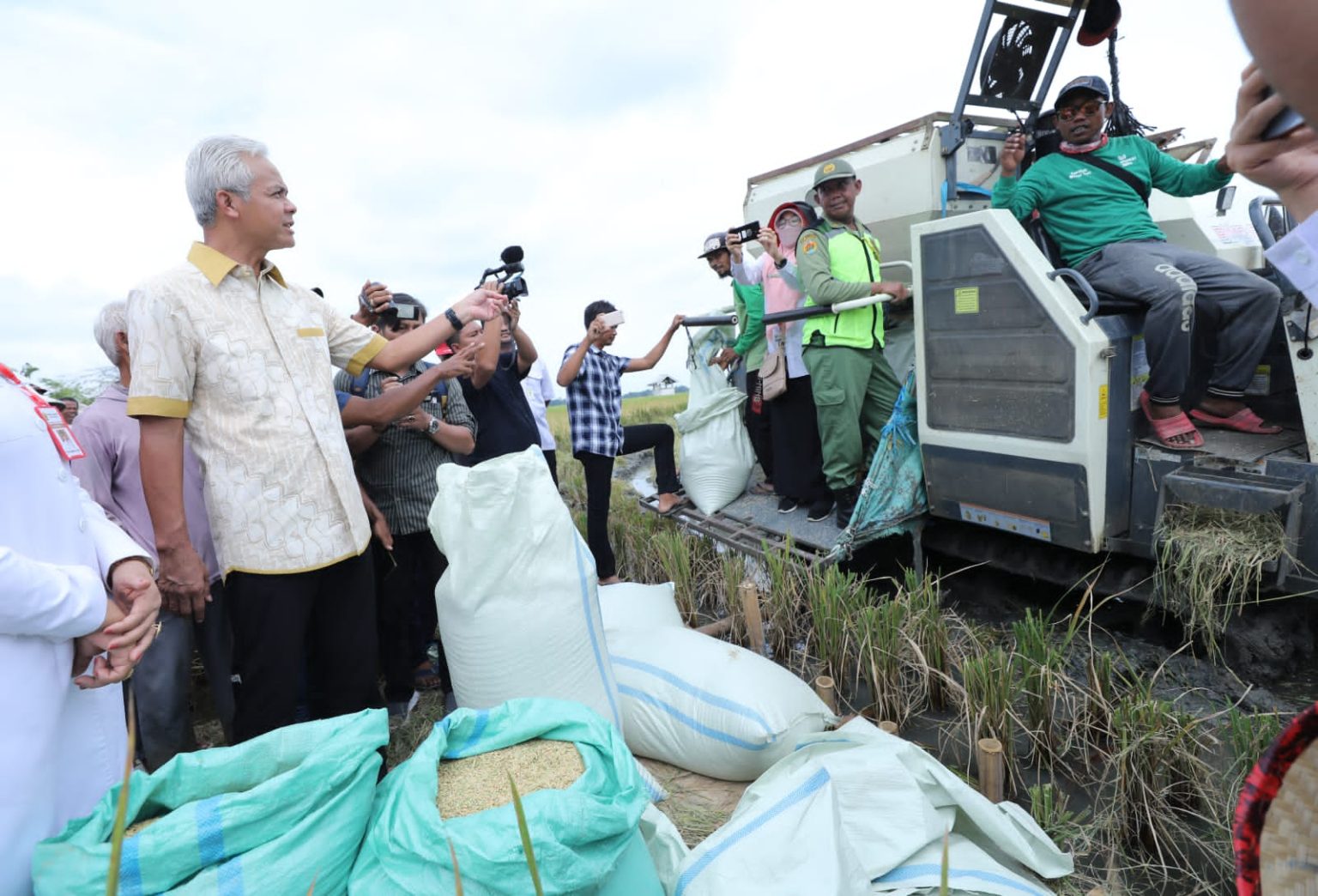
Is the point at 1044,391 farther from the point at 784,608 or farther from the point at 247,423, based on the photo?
the point at 247,423

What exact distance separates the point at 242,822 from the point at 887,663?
2.05 m

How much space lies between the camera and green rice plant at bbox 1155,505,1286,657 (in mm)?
2225

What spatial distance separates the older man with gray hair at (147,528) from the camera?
7.47 feet

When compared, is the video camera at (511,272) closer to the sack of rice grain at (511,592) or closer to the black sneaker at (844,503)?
the sack of rice grain at (511,592)

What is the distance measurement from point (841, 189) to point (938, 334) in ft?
3.40

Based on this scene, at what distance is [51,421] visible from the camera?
1.29 meters

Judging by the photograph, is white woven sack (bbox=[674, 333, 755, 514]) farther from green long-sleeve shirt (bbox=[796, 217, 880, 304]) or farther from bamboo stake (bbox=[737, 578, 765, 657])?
bamboo stake (bbox=[737, 578, 765, 657])

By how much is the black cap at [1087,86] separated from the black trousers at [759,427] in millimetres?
2102

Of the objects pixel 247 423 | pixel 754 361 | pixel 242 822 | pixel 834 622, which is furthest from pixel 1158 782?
pixel 754 361

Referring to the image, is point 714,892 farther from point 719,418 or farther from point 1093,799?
point 719,418

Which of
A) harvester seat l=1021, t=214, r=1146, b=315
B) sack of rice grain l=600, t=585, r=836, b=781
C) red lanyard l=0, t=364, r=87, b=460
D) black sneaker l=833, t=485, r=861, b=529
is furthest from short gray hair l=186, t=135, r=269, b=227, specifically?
black sneaker l=833, t=485, r=861, b=529

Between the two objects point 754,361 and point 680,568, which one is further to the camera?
point 754,361

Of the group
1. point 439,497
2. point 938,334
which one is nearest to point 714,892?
point 439,497

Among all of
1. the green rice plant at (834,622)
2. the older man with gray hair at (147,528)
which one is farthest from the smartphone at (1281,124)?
the older man with gray hair at (147,528)
